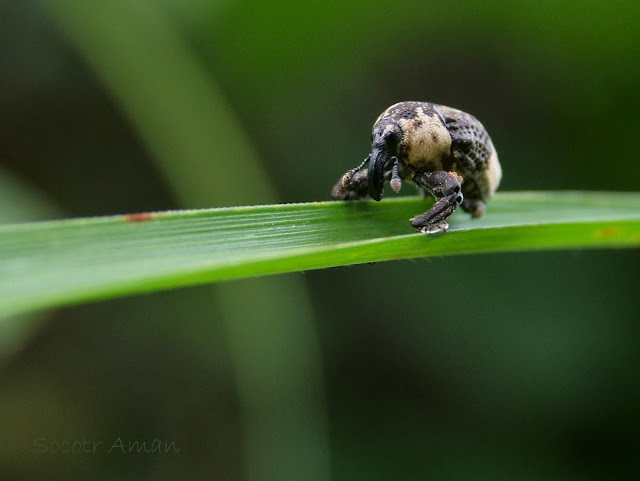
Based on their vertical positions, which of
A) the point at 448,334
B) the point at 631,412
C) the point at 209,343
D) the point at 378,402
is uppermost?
the point at 209,343

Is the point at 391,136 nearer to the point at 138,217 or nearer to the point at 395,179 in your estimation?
the point at 395,179

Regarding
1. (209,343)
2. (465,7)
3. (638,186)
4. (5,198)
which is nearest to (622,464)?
(638,186)

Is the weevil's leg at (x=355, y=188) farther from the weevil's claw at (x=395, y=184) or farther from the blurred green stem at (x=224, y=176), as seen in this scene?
the blurred green stem at (x=224, y=176)

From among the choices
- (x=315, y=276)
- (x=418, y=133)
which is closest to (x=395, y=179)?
(x=418, y=133)

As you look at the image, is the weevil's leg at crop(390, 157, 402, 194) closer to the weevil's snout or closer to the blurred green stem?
the weevil's snout

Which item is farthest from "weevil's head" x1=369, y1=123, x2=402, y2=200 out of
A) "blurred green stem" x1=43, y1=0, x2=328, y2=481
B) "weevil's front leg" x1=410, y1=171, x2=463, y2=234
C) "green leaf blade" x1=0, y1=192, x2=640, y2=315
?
"blurred green stem" x1=43, y1=0, x2=328, y2=481

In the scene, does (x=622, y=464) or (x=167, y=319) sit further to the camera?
(x=167, y=319)

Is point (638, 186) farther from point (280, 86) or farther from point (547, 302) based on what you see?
point (280, 86)

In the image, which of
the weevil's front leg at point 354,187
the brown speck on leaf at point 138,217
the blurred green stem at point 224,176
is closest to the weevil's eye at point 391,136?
the weevil's front leg at point 354,187
